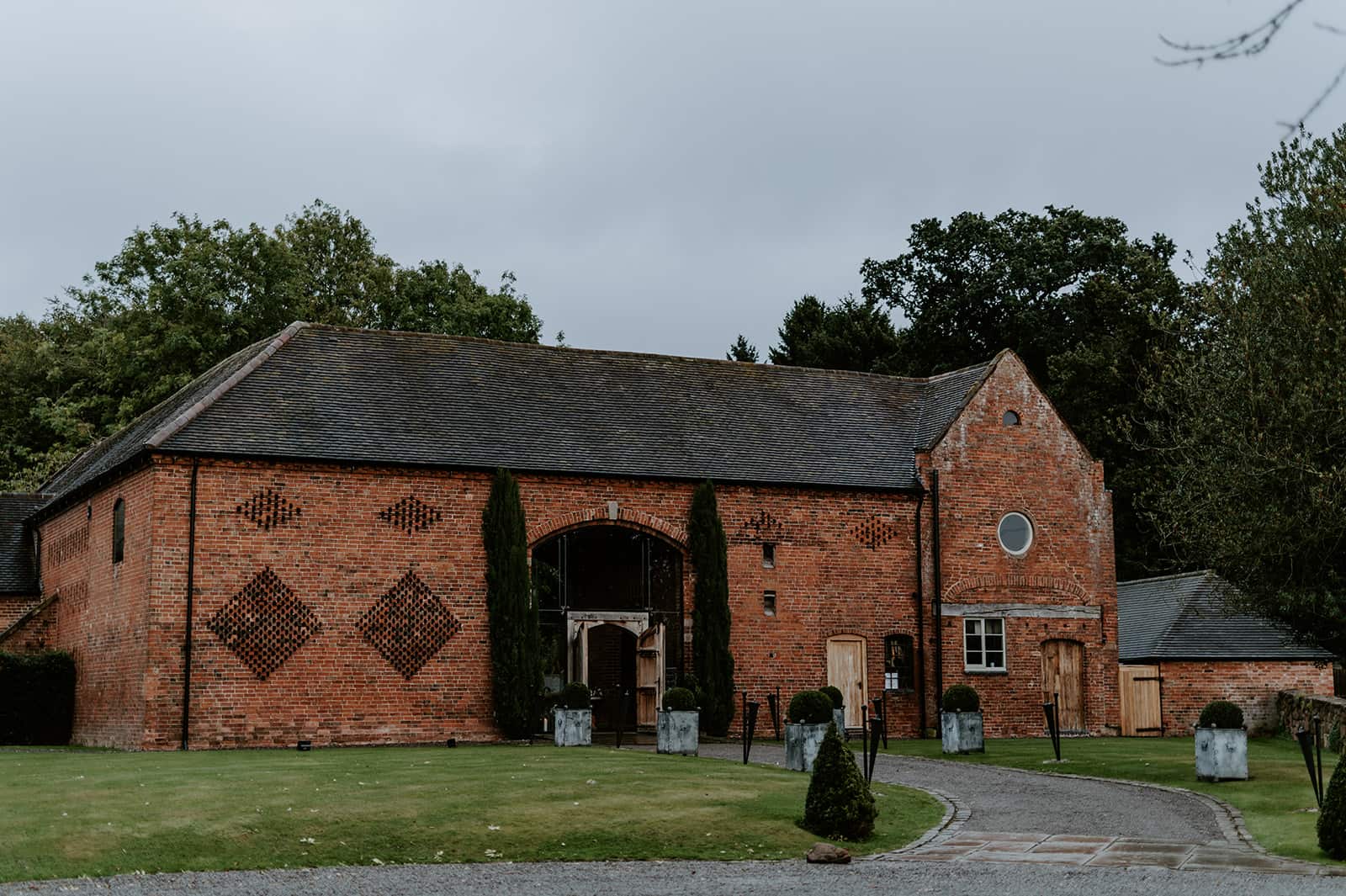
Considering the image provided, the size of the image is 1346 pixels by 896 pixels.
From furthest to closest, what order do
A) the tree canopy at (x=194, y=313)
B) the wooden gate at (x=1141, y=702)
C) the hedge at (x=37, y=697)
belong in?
the tree canopy at (x=194, y=313), the wooden gate at (x=1141, y=702), the hedge at (x=37, y=697)

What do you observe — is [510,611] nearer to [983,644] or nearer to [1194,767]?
[983,644]

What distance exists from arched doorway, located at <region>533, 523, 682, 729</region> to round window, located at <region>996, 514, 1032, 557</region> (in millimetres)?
7369

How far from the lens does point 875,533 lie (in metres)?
30.7

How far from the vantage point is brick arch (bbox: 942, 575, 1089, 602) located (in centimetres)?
3100

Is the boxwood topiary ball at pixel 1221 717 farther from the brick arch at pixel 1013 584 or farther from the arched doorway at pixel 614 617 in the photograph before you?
the brick arch at pixel 1013 584

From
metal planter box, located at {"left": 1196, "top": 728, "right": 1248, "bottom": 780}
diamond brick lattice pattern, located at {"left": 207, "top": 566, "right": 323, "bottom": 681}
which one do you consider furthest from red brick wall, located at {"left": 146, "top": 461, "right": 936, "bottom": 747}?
metal planter box, located at {"left": 1196, "top": 728, "right": 1248, "bottom": 780}

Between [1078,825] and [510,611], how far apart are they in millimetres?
13701

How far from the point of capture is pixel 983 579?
103 feet

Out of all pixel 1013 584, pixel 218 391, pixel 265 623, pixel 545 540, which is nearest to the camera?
pixel 265 623

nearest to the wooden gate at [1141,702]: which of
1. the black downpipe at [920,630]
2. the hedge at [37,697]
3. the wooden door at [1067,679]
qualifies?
the wooden door at [1067,679]

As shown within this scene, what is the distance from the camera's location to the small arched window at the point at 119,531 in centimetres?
2714

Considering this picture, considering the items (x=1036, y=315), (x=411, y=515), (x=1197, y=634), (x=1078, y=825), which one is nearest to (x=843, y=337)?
(x=1036, y=315)

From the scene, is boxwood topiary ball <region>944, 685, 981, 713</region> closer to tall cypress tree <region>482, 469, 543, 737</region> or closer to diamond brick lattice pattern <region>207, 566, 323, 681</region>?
tall cypress tree <region>482, 469, 543, 737</region>

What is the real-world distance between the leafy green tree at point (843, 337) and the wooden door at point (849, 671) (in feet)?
78.6
